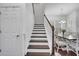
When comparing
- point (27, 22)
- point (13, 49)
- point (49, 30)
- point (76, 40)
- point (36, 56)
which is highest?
point (27, 22)

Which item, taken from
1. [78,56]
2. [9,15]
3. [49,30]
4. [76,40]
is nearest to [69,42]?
[76,40]

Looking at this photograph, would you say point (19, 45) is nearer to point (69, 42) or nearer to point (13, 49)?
point (13, 49)

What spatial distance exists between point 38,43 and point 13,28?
55 centimetres

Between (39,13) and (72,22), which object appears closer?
(72,22)

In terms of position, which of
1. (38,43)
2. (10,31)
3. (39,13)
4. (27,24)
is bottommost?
(38,43)

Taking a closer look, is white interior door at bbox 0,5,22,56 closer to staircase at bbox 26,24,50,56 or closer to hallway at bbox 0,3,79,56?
hallway at bbox 0,3,79,56

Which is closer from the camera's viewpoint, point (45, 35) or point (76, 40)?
point (76, 40)

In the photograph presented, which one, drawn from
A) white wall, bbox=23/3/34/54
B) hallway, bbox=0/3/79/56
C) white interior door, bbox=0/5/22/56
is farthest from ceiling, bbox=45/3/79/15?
white interior door, bbox=0/5/22/56

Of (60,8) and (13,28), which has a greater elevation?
(60,8)

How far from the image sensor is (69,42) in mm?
2115

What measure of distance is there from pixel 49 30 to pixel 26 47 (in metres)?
0.54

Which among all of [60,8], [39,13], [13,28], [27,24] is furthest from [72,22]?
[13,28]

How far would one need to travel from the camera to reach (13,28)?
216 centimetres

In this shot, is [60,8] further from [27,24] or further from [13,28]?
[13,28]
